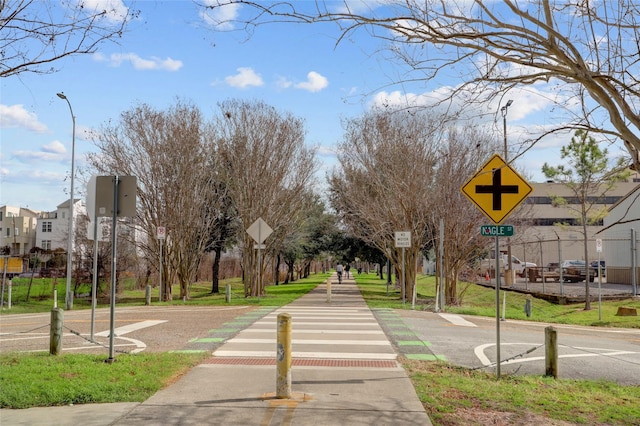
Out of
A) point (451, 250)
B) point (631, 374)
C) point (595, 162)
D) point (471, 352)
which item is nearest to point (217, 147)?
point (451, 250)

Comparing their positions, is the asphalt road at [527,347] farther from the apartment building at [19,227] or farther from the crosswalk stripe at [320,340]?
the apartment building at [19,227]

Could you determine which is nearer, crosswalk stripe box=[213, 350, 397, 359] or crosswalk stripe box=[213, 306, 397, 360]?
crosswalk stripe box=[213, 350, 397, 359]

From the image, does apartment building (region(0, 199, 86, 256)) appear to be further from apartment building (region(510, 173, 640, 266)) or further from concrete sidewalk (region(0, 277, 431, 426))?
concrete sidewalk (region(0, 277, 431, 426))

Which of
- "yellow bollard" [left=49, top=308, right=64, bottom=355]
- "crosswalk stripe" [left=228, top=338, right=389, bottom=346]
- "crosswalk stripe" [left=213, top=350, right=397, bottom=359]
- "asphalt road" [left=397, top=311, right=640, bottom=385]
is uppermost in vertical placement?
"yellow bollard" [left=49, top=308, right=64, bottom=355]

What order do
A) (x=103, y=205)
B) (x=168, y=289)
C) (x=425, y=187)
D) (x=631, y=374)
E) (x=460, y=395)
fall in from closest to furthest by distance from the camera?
1. (x=460, y=395)
2. (x=103, y=205)
3. (x=631, y=374)
4. (x=425, y=187)
5. (x=168, y=289)

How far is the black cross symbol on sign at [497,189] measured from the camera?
30.3 feet

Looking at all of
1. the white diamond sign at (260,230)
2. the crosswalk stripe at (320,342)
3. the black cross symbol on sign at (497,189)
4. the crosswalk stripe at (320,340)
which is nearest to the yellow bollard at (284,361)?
the crosswalk stripe at (320,340)

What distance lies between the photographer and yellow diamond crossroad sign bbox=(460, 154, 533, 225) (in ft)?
30.1

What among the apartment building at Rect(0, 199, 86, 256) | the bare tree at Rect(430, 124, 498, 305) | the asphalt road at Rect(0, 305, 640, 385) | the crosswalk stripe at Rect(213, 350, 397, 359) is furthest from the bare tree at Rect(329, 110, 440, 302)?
the apartment building at Rect(0, 199, 86, 256)

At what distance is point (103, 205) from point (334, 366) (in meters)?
4.33

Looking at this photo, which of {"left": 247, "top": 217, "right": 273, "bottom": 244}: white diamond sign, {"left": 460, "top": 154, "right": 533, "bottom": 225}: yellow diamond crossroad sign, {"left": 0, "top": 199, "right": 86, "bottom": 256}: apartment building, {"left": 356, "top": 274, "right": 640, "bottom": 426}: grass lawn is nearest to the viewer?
{"left": 356, "top": 274, "right": 640, "bottom": 426}: grass lawn

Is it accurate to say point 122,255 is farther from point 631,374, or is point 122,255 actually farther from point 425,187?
point 631,374

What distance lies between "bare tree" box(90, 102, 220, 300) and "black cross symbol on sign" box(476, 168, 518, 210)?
21.7m

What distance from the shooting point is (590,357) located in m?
11.9
